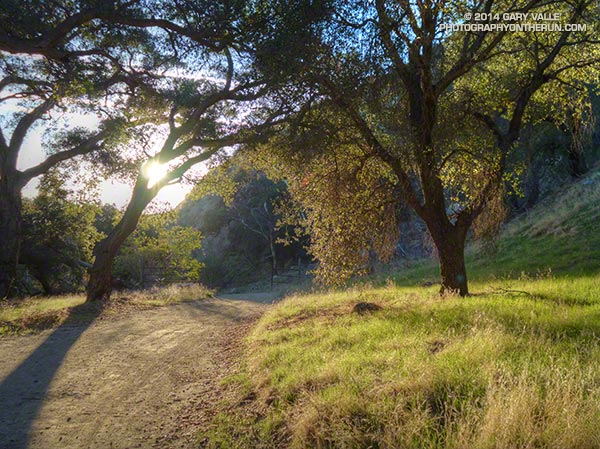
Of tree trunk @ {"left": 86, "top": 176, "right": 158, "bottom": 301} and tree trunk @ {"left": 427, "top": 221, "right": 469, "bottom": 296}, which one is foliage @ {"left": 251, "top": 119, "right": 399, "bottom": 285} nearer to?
tree trunk @ {"left": 427, "top": 221, "right": 469, "bottom": 296}

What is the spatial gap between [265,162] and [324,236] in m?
5.03

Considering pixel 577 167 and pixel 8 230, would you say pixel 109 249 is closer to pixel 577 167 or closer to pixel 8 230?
pixel 8 230

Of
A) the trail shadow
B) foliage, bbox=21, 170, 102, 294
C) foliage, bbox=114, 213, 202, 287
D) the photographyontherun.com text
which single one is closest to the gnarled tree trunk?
the photographyontherun.com text

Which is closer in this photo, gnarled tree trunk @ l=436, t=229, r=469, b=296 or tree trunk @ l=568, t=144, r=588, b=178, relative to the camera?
gnarled tree trunk @ l=436, t=229, r=469, b=296

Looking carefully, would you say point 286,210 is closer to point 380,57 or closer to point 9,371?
point 380,57

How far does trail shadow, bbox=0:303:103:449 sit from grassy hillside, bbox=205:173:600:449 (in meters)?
2.10

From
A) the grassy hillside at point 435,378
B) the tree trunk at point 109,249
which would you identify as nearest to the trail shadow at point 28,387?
the grassy hillside at point 435,378

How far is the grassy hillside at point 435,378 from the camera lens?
3.18 metres

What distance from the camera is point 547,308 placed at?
23.1 feet

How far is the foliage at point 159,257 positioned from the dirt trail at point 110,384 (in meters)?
18.0

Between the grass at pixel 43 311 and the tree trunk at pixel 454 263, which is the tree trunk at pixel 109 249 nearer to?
the grass at pixel 43 311

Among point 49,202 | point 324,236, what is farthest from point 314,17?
point 49,202

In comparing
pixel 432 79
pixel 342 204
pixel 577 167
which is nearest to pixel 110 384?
pixel 342 204

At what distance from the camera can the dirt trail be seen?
178 inches
